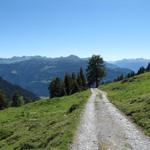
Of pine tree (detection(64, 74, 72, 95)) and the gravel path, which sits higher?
the gravel path

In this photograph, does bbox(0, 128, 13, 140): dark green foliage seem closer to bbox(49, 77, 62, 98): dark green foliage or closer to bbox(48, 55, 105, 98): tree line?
bbox(48, 55, 105, 98): tree line

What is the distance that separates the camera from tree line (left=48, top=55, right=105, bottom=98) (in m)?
140

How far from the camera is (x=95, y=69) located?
140m

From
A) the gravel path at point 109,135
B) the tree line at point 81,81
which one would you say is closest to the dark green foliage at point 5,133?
the gravel path at point 109,135

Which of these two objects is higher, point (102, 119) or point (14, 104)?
point (102, 119)

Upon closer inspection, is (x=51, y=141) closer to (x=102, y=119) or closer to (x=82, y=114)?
(x=102, y=119)

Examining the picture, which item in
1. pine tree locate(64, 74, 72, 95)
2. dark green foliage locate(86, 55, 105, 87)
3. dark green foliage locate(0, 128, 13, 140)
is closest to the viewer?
dark green foliage locate(0, 128, 13, 140)

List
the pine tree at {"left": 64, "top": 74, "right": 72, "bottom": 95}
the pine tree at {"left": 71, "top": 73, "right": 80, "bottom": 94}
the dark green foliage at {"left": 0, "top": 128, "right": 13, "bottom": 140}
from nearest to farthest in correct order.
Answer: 1. the dark green foliage at {"left": 0, "top": 128, "right": 13, "bottom": 140}
2. the pine tree at {"left": 71, "top": 73, "right": 80, "bottom": 94}
3. the pine tree at {"left": 64, "top": 74, "right": 72, "bottom": 95}

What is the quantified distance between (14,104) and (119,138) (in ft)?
481

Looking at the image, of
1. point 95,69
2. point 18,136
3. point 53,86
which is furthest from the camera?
point 53,86

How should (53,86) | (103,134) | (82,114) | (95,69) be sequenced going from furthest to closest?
(53,86), (95,69), (82,114), (103,134)

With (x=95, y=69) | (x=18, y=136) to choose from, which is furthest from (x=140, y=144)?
(x=95, y=69)

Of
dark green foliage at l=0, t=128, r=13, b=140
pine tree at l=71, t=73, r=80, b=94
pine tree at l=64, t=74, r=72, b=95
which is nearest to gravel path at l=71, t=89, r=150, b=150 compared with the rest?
dark green foliage at l=0, t=128, r=13, b=140

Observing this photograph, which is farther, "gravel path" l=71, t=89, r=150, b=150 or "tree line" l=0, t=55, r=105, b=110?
"tree line" l=0, t=55, r=105, b=110
